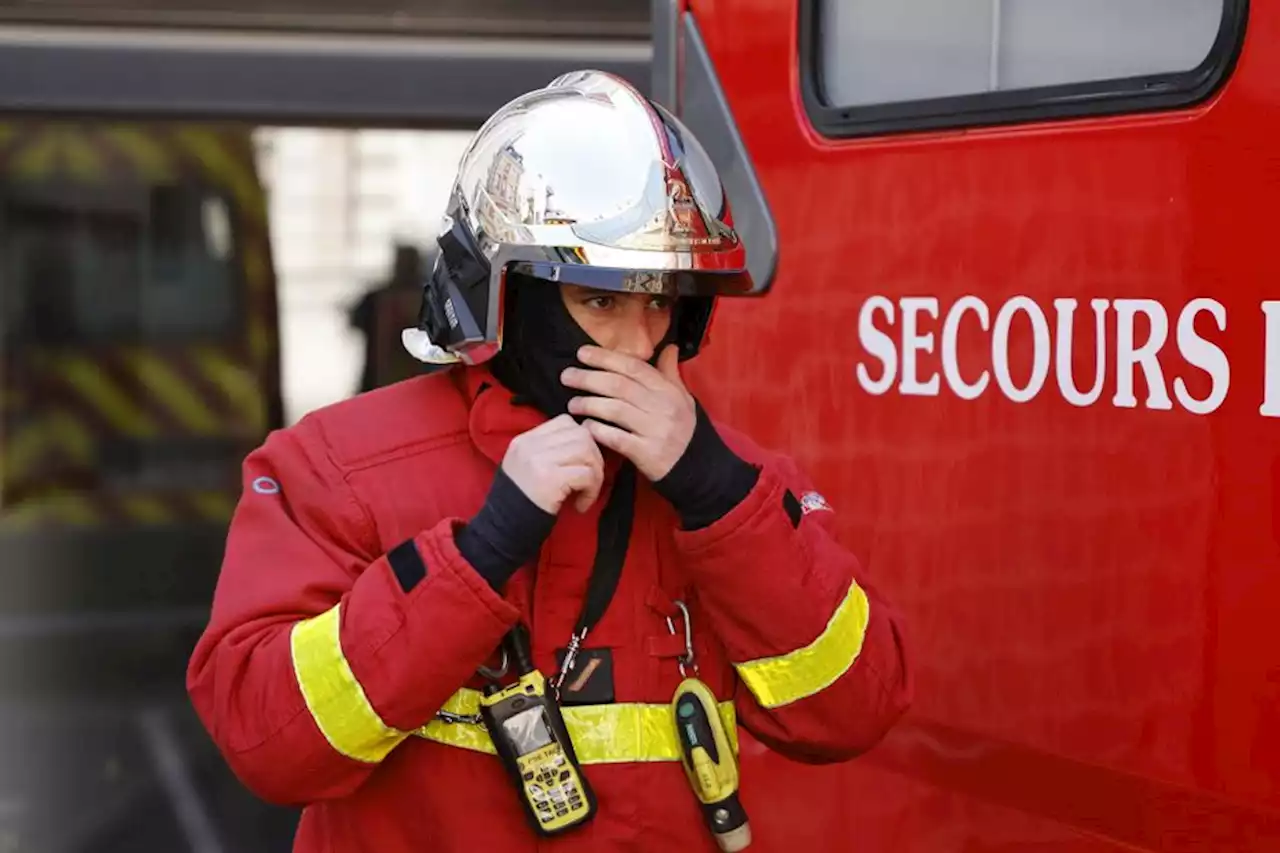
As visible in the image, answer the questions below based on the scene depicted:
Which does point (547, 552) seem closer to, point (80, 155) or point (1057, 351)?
point (1057, 351)

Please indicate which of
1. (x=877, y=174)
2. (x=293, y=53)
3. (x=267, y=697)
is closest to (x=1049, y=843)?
(x=877, y=174)

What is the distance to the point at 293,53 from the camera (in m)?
3.96

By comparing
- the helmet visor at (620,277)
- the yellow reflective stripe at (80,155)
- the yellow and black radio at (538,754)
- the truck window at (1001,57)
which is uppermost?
the truck window at (1001,57)

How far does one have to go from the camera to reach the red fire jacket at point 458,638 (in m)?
1.67

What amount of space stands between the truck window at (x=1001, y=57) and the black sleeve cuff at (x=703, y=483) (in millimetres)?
717

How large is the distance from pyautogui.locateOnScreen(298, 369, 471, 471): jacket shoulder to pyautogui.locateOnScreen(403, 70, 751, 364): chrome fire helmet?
41 millimetres

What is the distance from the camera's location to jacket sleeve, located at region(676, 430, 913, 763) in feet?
5.76

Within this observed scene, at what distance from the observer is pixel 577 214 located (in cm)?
178

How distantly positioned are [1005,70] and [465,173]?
2.64ft

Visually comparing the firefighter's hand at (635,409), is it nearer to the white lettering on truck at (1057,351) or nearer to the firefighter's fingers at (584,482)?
the firefighter's fingers at (584,482)

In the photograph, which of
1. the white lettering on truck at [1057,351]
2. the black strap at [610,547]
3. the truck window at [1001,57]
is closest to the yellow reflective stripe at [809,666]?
the black strap at [610,547]

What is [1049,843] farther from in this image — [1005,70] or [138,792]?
[138,792]

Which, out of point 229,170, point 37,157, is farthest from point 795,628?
point 37,157

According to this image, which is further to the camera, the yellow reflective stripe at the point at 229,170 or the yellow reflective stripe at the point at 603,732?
the yellow reflective stripe at the point at 229,170
